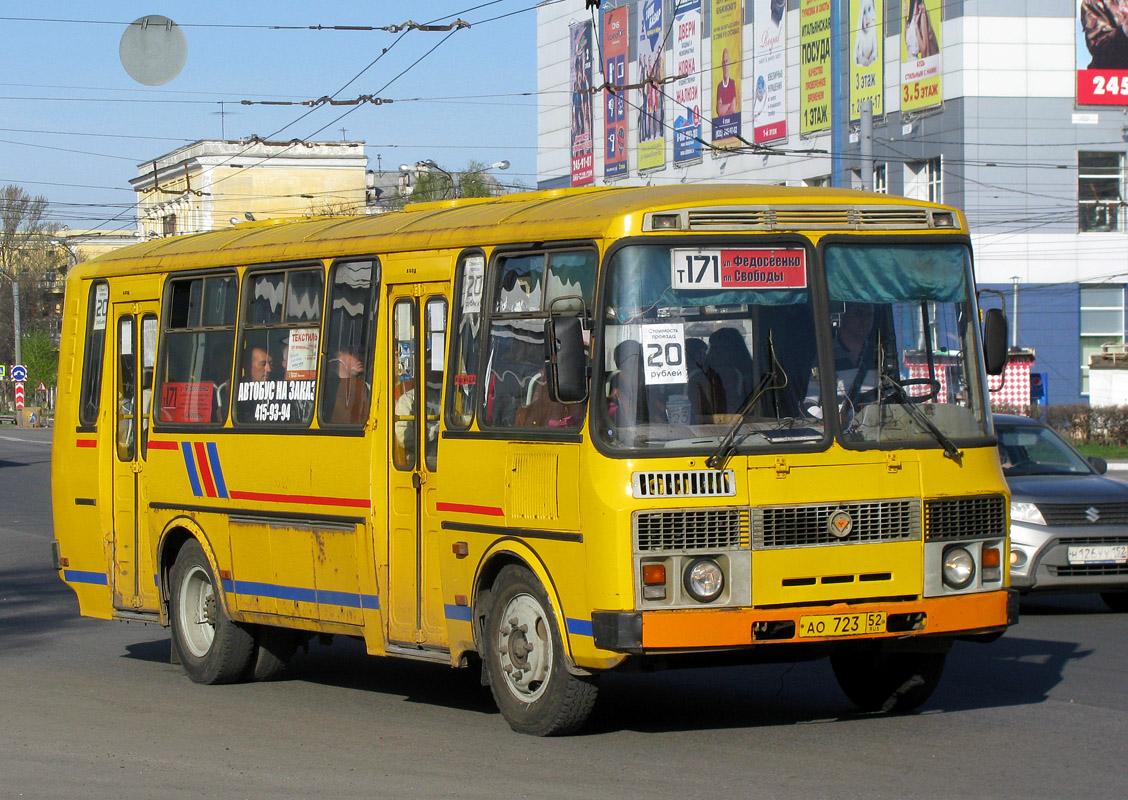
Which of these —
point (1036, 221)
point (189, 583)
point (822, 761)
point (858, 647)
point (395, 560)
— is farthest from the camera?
point (1036, 221)

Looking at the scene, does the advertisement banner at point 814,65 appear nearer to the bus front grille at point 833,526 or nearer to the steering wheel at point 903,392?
the steering wheel at point 903,392

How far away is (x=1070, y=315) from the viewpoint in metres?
54.4

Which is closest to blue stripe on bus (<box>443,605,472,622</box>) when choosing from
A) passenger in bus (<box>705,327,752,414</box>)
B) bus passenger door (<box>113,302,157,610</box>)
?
passenger in bus (<box>705,327,752,414</box>)

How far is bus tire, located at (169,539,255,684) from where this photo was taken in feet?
35.1

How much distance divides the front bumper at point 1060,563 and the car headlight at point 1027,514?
0.06 m

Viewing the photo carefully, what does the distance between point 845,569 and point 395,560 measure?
8.80ft

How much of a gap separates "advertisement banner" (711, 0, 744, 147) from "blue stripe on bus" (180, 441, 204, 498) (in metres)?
50.1

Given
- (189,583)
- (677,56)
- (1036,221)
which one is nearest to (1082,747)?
(189,583)

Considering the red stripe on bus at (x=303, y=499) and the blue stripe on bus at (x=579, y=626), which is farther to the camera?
the red stripe on bus at (x=303, y=499)

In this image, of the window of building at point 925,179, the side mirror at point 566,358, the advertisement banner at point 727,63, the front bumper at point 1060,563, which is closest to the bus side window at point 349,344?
the side mirror at point 566,358

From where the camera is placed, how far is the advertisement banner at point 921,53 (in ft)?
170

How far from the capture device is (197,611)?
11086 mm

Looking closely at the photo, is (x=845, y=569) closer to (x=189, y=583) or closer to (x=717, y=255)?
(x=717, y=255)

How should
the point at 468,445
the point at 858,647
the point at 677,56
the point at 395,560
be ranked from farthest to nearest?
1. the point at 677,56
2. the point at 395,560
3. the point at 468,445
4. the point at 858,647
